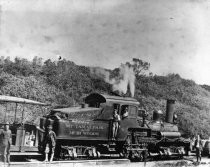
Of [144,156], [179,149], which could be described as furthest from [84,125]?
[179,149]

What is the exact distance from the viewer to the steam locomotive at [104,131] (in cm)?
1162

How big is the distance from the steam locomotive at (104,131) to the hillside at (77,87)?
26.3 ft

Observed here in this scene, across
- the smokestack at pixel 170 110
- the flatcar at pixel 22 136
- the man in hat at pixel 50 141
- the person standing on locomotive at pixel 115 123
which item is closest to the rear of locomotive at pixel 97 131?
the person standing on locomotive at pixel 115 123

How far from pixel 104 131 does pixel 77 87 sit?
17306 mm

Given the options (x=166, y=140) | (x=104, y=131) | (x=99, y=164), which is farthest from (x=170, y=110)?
(x=99, y=164)

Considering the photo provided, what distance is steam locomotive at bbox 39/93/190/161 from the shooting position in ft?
38.1

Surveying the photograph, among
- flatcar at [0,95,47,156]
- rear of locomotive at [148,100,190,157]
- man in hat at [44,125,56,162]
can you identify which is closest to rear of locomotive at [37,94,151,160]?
man in hat at [44,125,56,162]

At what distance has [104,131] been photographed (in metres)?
12.5

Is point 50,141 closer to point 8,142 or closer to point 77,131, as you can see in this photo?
point 77,131

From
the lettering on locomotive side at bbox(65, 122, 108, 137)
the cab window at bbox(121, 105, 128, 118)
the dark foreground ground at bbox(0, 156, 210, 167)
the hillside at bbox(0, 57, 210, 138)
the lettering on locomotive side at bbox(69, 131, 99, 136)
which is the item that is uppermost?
the hillside at bbox(0, 57, 210, 138)

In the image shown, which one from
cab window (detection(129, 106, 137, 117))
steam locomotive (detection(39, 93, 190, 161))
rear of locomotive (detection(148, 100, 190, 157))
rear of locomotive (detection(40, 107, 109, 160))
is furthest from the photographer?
rear of locomotive (detection(148, 100, 190, 157))

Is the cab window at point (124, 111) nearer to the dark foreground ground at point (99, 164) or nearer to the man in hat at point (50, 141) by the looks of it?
the dark foreground ground at point (99, 164)

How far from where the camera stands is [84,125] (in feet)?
38.8

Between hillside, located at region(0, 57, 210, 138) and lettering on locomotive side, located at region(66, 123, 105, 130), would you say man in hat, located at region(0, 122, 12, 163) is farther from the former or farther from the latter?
hillside, located at region(0, 57, 210, 138)
